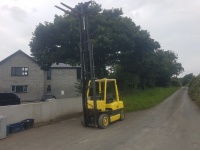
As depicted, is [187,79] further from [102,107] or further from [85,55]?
[102,107]

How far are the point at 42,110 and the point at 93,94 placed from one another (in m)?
4.01

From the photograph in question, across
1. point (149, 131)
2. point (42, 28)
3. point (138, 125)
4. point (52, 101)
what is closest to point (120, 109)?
point (138, 125)

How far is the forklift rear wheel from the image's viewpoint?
39.9 ft

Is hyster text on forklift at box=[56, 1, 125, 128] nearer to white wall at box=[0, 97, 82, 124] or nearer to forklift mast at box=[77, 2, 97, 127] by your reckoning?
forklift mast at box=[77, 2, 97, 127]

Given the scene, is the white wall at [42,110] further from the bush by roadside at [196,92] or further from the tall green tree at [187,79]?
the tall green tree at [187,79]

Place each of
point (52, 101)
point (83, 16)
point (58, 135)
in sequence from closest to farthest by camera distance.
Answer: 1. point (58, 135)
2. point (83, 16)
3. point (52, 101)

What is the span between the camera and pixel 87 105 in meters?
12.9

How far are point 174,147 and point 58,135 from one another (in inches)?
201

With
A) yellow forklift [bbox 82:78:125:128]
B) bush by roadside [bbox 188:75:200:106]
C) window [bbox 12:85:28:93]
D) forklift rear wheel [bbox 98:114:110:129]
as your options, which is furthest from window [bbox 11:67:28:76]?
forklift rear wheel [bbox 98:114:110:129]

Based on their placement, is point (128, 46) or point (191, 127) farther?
point (128, 46)

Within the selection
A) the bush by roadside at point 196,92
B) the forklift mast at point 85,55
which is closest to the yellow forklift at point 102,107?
the forklift mast at point 85,55

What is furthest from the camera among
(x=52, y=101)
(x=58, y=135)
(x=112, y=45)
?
(x=112, y=45)

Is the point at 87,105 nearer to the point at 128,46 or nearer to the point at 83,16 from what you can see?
the point at 83,16

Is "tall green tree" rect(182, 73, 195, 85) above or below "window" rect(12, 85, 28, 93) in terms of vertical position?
above
